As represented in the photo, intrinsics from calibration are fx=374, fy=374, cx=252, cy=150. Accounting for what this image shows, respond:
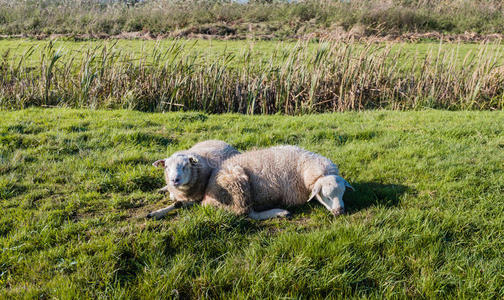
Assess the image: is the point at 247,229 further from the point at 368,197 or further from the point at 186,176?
the point at 368,197

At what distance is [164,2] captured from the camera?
25.2m

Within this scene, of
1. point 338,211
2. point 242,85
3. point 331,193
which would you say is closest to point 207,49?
point 242,85

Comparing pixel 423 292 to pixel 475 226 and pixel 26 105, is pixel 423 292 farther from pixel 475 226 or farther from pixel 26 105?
pixel 26 105

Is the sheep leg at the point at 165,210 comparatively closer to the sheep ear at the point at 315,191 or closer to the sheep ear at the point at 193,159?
the sheep ear at the point at 193,159

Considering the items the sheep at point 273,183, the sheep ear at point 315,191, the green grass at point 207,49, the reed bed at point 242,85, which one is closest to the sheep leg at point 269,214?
the sheep at point 273,183

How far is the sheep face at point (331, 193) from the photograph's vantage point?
3.78 metres

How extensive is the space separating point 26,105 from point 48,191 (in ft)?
17.2

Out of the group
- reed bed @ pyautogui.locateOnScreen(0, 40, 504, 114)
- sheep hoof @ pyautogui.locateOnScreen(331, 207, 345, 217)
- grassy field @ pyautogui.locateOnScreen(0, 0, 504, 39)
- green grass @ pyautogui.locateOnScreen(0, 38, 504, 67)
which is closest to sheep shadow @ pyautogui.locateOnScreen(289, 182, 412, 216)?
sheep hoof @ pyautogui.locateOnScreen(331, 207, 345, 217)

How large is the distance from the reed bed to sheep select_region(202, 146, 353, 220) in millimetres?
4171

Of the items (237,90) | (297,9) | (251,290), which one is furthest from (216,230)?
(297,9)

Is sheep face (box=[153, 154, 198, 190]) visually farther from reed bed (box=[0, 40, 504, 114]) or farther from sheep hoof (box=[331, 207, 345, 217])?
reed bed (box=[0, 40, 504, 114])

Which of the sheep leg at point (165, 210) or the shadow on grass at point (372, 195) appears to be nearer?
the sheep leg at point (165, 210)

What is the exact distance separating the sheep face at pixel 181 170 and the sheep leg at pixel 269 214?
30.4 inches

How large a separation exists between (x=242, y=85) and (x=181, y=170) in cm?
519
